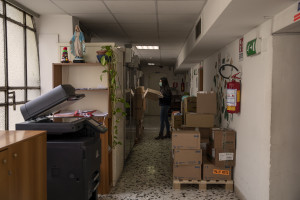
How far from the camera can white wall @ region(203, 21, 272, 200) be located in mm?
2430

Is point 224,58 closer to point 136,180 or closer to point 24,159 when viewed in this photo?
point 136,180

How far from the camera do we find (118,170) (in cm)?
371

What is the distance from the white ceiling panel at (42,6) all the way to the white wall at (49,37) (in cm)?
15

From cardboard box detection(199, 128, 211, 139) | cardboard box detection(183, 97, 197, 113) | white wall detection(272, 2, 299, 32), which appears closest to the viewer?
white wall detection(272, 2, 299, 32)

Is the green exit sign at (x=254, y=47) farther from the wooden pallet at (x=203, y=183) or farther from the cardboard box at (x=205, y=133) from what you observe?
the wooden pallet at (x=203, y=183)

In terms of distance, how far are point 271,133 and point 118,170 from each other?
2191 millimetres

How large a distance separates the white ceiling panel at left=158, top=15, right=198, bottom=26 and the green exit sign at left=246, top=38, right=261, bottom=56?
126 centimetres

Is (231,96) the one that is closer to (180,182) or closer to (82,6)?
(180,182)

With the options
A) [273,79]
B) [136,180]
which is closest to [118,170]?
[136,180]

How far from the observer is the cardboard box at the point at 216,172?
11.2ft

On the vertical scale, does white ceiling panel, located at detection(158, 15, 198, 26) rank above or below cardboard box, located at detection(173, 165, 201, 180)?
above

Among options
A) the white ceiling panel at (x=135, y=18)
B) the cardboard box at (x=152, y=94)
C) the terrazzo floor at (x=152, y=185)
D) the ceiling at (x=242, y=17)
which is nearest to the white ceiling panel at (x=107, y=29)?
the white ceiling panel at (x=135, y=18)

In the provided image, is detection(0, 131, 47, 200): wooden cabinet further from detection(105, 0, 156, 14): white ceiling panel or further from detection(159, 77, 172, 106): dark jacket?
detection(159, 77, 172, 106): dark jacket

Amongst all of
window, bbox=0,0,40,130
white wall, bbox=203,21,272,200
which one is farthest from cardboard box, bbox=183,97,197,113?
window, bbox=0,0,40,130
